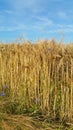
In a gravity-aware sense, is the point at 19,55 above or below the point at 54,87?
above

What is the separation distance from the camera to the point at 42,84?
15.6ft

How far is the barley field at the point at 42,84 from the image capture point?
4.43 m

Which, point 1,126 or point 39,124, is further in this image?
point 39,124

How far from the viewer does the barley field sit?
4.43 meters

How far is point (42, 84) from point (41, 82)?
4cm

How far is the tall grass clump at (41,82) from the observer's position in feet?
14.6

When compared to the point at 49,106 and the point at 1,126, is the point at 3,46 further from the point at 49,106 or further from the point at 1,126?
the point at 1,126

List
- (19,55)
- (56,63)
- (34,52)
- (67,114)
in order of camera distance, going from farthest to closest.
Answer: (19,55) < (34,52) < (56,63) < (67,114)

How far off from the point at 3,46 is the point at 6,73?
41.6 inches

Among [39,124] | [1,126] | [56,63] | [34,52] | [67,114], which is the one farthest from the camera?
[34,52]

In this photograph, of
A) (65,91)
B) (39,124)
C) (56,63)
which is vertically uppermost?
(56,63)

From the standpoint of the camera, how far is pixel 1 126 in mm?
3688

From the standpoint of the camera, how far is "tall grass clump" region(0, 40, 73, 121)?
445 cm

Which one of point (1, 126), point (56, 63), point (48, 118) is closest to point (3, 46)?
point (56, 63)
